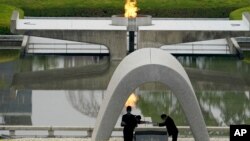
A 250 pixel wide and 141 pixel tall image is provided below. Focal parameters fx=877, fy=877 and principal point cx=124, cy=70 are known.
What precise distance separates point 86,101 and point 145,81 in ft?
46.5

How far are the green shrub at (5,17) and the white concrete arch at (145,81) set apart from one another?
30004 millimetres

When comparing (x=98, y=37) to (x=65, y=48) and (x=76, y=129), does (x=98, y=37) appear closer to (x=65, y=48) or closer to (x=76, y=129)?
(x=65, y=48)

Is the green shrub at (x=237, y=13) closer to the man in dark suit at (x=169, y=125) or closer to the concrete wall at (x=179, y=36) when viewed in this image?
the concrete wall at (x=179, y=36)

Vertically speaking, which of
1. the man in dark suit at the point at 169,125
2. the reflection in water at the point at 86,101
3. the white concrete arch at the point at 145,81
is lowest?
the man in dark suit at the point at 169,125

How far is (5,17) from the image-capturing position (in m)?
57.2

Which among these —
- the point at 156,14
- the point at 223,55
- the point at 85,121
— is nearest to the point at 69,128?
the point at 85,121

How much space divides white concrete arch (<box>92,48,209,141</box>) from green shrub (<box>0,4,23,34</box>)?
30004mm

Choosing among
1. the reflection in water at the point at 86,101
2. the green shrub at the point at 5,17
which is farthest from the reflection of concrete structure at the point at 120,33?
the reflection in water at the point at 86,101

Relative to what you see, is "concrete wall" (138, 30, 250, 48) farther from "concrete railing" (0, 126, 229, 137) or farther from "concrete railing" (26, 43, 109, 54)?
"concrete railing" (0, 126, 229, 137)

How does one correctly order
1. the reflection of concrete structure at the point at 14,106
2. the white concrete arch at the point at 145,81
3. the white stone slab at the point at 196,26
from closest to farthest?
the white concrete arch at the point at 145,81, the reflection of concrete structure at the point at 14,106, the white stone slab at the point at 196,26

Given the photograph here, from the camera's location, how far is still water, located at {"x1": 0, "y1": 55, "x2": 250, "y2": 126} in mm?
36181

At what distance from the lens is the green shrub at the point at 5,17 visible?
182 feet

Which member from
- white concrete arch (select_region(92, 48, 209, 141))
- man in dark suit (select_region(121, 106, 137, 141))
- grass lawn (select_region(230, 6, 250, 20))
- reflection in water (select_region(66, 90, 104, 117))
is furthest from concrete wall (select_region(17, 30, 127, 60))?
man in dark suit (select_region(121, 106, 137, 141))

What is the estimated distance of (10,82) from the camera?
43.0 metres
